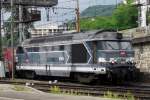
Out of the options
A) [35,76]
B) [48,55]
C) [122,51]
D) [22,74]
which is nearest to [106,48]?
[122,51]

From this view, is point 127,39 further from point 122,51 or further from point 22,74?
point 22,74

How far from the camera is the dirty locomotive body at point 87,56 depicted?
2833cm

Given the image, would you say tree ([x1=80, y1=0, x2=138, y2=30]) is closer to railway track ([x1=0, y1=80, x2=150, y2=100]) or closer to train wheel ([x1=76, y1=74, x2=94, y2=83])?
train wheel ([x1=76, y1=74, x2=94, y2=83])

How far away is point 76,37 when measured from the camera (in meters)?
30.6

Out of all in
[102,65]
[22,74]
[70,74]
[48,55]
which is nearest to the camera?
[102,65]

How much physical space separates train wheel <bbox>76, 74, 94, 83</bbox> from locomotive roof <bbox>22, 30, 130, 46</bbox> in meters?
2.17

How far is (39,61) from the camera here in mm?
34594

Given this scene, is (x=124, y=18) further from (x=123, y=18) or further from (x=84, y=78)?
(x=84, y=78)

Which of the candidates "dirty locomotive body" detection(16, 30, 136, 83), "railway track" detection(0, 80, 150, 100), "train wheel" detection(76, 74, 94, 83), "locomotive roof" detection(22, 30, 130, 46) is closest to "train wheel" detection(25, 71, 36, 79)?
"dirty locomotive body" detection(16, 30, 136, 83)

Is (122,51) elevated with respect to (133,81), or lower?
elevated

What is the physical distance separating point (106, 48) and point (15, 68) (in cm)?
1189

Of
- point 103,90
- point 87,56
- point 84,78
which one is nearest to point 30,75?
point 84,78

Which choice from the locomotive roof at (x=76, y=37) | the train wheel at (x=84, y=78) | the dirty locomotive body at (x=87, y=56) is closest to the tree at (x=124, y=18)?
the locomotive roof at (x=76, y=37)

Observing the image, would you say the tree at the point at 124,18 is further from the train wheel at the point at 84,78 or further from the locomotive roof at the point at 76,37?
the train wheel at the point at 84,78
